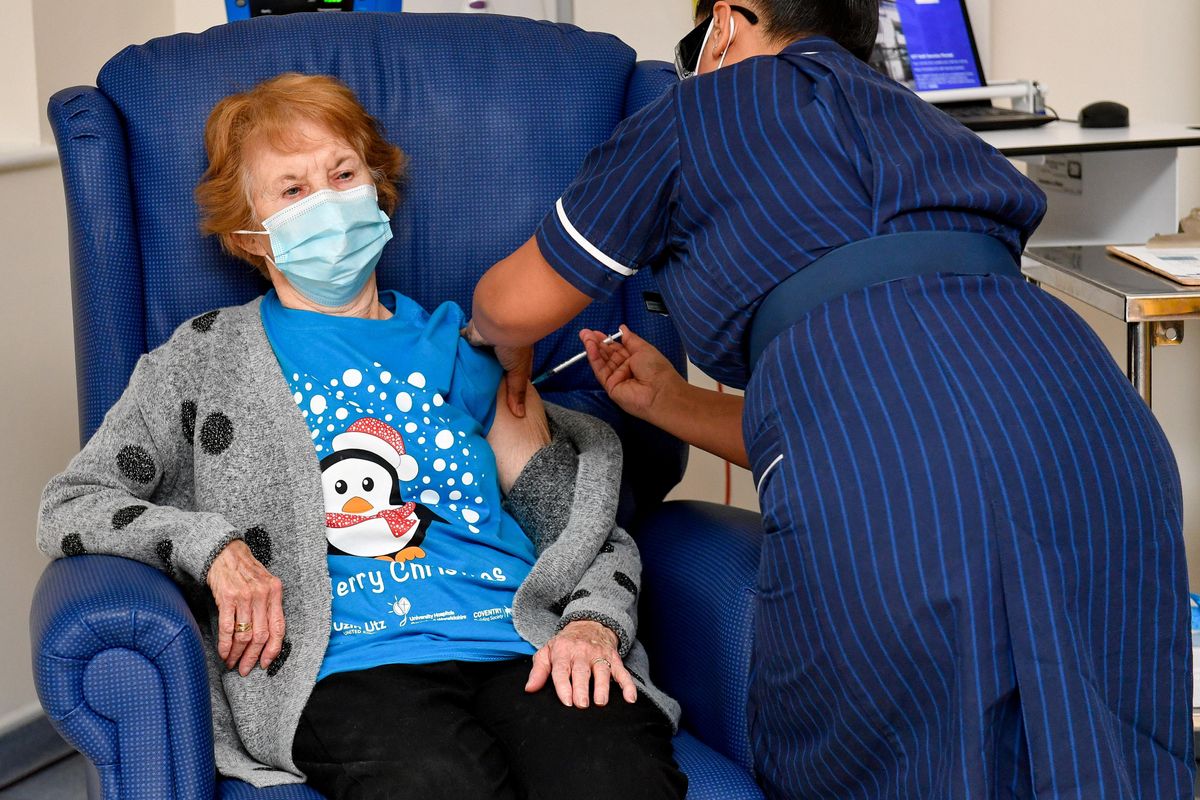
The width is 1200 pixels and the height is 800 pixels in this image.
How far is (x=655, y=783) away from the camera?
1.32 m

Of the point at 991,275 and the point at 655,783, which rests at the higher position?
the point at 991,275

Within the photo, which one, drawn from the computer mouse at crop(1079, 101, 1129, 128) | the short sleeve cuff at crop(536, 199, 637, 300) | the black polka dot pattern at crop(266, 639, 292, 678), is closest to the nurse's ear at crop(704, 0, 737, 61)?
the short sleeve cuff at crop(536, 199, 637, 300)

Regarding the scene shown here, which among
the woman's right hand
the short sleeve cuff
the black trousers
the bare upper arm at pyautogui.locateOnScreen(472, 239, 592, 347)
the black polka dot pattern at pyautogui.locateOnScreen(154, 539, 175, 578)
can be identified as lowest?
the black trousers

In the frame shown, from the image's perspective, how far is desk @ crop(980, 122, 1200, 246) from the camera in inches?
86.5

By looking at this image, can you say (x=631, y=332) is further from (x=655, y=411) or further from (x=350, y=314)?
(x=350, y=314)

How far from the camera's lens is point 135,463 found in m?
1.51

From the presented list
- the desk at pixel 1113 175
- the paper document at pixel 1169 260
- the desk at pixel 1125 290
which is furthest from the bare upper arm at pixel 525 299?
the desk at pixel 1113 175

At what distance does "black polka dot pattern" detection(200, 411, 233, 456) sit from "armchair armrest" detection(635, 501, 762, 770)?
565mm

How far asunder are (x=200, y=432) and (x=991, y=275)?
92 cm

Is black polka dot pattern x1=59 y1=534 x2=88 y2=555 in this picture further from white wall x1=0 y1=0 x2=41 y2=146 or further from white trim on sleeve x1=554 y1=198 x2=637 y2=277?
white wall x1=0 y1=0 x2=41 y2=146

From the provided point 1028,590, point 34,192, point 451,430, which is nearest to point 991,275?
point 1028,590

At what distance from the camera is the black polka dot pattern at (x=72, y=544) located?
1444mm

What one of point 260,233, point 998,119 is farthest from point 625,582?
point 998,119

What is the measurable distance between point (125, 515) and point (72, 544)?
0.22 ft
